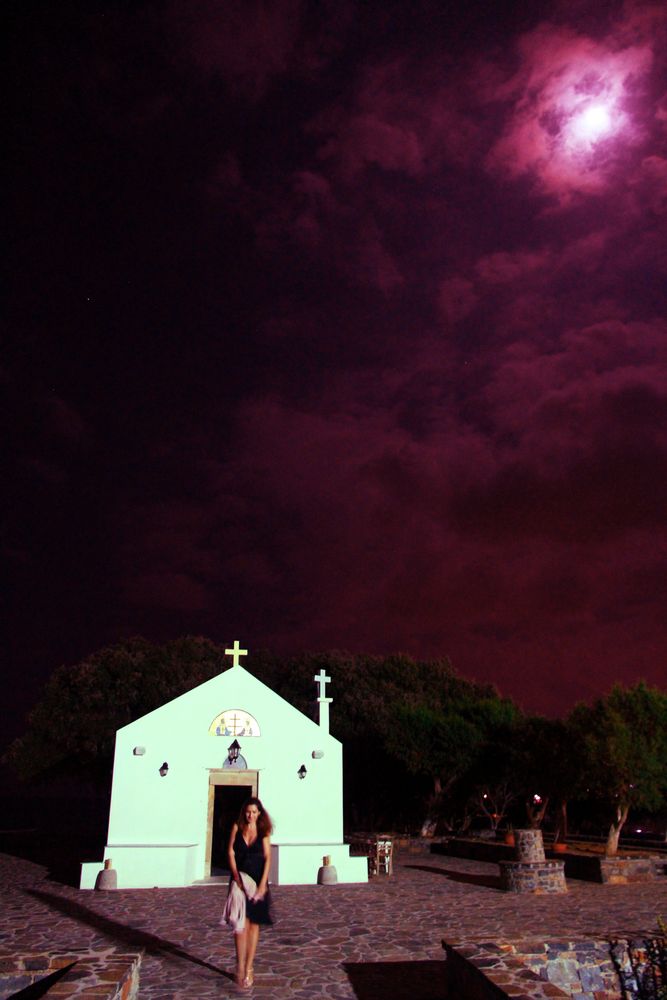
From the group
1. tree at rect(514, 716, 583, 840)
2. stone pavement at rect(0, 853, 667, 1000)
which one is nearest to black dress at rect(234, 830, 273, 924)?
stone pavement at rect(0, 853, 667, 1000)

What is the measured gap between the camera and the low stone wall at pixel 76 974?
7.11 metres

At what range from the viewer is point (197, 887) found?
58.1 feet

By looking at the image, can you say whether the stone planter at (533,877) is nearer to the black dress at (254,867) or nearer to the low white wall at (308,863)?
the low white wall at (308,863)

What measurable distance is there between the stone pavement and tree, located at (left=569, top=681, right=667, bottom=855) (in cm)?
440

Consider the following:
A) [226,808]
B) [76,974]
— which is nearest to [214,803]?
[226,808]

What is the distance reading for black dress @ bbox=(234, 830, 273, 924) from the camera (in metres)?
Answer: 8.79

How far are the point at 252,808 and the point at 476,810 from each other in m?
32.8

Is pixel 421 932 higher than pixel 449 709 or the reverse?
the reverse

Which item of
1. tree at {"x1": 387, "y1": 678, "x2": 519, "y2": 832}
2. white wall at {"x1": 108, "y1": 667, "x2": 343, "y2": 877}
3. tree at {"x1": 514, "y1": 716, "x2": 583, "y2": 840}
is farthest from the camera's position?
tree at {"x1": 387, "y1": 678, "x2": 519, "y2": 832}

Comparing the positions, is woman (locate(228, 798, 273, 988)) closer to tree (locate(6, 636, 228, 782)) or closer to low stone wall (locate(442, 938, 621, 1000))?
low stone wall (locate(442, 938, 621, 1000))

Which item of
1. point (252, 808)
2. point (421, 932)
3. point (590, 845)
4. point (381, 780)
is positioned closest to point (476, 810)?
point (381, 780)

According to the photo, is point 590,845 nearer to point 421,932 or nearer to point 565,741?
point 565,741

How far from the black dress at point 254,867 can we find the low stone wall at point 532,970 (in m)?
2.20

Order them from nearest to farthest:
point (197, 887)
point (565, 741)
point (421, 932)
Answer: point (421, 932) < point (197, 887) < point (565, 741)
